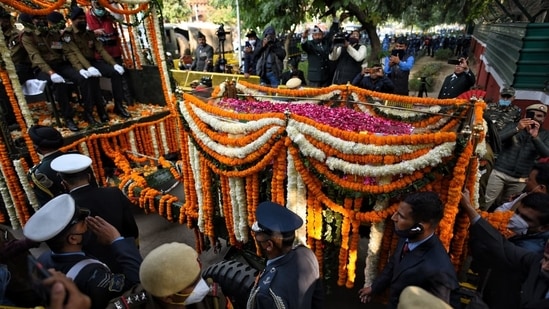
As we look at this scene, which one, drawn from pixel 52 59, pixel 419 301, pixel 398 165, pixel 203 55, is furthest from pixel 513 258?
pixel 203 55

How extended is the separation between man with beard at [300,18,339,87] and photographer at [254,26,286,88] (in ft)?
2.73

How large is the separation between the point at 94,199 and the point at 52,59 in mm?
3588

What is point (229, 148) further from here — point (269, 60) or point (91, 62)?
point (269, 60)

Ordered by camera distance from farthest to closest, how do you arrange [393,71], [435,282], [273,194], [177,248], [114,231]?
[393,71] → [273,194] → [114,231] → [435,282] → [177,248]

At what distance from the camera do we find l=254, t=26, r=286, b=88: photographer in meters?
8.23

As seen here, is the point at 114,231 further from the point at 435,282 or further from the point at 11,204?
the point at 11,204

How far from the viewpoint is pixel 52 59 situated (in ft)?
16.2

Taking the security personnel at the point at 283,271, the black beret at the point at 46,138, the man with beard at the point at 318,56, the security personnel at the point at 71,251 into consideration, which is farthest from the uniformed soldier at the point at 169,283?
the man with beard at the point at 318,56

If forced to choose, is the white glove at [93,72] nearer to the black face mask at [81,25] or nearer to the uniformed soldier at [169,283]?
the black face mask at [81,25]

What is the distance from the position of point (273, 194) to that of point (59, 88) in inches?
161

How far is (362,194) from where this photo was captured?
2.40 meters

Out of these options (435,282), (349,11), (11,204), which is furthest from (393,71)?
(11,204)

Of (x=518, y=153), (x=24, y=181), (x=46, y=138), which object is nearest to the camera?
(x=46, y=138)

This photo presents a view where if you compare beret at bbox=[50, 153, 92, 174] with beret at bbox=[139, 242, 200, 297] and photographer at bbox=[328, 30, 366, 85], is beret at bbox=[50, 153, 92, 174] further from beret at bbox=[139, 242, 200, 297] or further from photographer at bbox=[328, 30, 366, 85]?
photographer at bbox=[328, 30, 366, 85]
